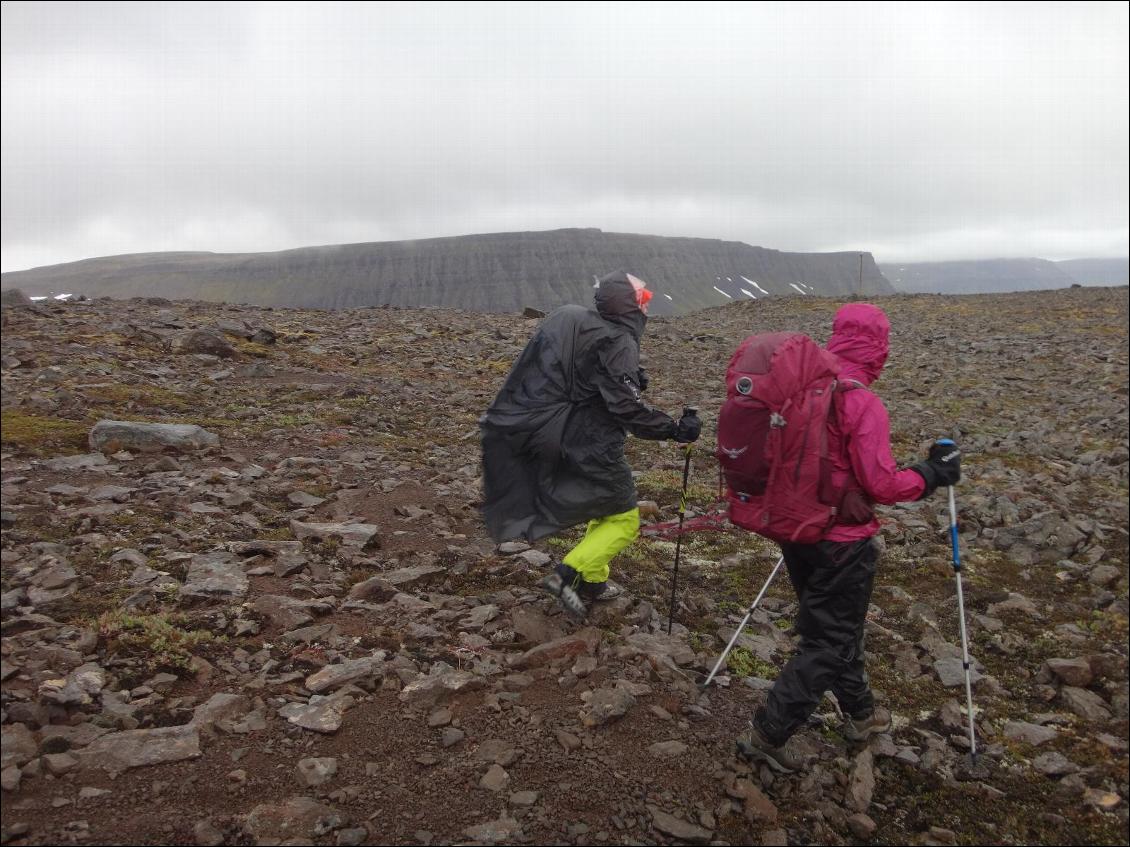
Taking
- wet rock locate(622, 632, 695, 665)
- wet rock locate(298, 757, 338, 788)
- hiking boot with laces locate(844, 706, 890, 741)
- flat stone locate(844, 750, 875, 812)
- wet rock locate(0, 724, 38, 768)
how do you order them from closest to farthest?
wet rock locate(0, 724, 38, 768)
wet rock locate(298, 757, 338, 788)
flat stone locate(844, 750, 875, 812)
hiking boot with laces locate(844, 706, 890, 741)
wet rock locate(622, 632, 695, 665)

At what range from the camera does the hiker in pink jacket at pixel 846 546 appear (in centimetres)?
448

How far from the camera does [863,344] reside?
15.8ft

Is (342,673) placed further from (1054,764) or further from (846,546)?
(1054,764)

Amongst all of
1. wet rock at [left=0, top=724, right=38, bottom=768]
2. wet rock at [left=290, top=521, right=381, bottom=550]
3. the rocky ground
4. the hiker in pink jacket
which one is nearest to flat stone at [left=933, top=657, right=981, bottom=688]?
the rocky ground

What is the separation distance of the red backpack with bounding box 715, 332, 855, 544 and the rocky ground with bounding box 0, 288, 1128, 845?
186 cm

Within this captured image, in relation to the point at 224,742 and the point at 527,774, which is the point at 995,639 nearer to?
the point at 527,774

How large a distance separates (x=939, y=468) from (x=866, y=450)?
2.03 feet

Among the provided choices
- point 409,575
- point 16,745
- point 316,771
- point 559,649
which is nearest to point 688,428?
point 559,649

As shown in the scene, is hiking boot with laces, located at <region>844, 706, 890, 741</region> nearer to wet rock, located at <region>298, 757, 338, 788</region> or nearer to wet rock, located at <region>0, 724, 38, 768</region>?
wet rock, located at <region>298, 757, 338, 788</region>

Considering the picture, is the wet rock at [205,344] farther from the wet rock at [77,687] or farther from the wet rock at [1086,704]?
the wet rock at [1086,704]

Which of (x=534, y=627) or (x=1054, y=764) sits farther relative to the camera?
(x=534, y=627)

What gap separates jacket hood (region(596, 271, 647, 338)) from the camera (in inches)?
246

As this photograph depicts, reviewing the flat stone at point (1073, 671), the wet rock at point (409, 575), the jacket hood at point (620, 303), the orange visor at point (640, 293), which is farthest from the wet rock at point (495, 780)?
the flat stone at point (1073, 671)

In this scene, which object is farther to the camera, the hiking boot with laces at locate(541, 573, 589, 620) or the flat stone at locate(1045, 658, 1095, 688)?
the hiking boot with laces at locate(541, 573, 589, 620)
